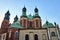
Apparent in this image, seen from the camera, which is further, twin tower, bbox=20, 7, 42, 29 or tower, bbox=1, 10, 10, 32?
twin tower, bbox=20, 7, 42, 29

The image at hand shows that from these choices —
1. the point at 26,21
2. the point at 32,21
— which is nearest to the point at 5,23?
the point at 26,21

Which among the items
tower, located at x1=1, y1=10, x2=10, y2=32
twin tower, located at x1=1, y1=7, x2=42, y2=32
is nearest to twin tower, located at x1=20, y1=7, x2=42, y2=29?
twin tower, located at x1=1, y1=7, x2=42, y2=32

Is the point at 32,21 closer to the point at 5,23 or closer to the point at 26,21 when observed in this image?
the point at 26,21

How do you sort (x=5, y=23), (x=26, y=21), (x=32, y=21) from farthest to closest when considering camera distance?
(x=32, y=21), (x=26, y=21), (x=5, y=23)

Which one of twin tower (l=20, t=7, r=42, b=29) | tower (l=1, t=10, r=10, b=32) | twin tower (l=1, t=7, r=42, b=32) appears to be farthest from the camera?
twin tower (l=20, t=7, r=42, b=29)

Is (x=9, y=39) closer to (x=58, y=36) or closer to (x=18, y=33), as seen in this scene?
(x=18, y=33)

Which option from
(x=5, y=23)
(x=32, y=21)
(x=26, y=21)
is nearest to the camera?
(x=5, y=23)

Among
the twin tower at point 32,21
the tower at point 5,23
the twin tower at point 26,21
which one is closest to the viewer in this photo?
the tower at point 5,23

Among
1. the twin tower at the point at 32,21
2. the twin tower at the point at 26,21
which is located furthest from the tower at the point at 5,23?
the twin tower at the point at 32,21

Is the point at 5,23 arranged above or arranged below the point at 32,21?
below

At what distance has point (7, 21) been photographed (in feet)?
152

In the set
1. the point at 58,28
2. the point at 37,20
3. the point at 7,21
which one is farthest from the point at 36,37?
the point at 7,21

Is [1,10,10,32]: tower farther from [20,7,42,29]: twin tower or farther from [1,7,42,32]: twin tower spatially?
[20,7,42,29]: twin tower

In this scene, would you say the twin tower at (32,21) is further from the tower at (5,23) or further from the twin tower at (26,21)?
the tower at (5,23)
